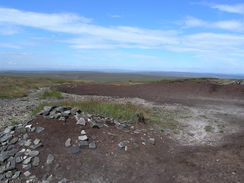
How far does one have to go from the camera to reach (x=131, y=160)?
814 cm

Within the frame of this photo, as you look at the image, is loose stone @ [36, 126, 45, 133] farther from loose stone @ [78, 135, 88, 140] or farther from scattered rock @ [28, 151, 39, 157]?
loose stone @ [78, 135, 88, 140]

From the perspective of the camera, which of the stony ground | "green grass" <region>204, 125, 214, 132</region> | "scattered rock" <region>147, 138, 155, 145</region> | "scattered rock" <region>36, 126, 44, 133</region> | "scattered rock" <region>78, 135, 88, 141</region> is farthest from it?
"green grass" <region>204, 125, 214, 132</region>

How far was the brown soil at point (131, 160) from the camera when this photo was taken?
24.1 feet

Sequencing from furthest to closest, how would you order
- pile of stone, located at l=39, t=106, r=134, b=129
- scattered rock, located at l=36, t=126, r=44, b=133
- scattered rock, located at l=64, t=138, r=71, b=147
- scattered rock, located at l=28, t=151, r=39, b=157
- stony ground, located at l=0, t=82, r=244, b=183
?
pile of stone, located at l=39, t=106, r=134, b=129 < scattered rock, located at l=36, t=126, r=44, b=133 < scattered rock, located at l=64, t=138, r=71, b=147 < scattered rock, located at l=28, t=151, r=39, b=157 < stony ground, located at l=0, t=82, r=244, b=183

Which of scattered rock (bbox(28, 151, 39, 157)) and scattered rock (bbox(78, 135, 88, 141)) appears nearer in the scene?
scattered rock (bbox(28, 151, 39, 157))

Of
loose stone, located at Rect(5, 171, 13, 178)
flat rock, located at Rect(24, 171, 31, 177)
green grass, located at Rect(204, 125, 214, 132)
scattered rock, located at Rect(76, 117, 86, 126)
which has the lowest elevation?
loose stone, located at Rect(5, 171, 13, 178)

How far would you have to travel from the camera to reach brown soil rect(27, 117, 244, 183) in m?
7.33

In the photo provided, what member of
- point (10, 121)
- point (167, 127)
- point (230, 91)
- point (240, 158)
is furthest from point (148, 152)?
point (230, 91)

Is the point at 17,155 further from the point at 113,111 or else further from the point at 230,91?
the point at 230,91

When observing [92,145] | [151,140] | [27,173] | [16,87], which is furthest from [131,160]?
[16,87]

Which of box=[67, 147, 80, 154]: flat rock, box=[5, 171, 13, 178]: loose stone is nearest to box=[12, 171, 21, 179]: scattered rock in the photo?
box=[5, 171, 13, 178]: loose stone

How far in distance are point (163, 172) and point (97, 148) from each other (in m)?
2.44

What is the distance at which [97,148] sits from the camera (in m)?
8.66

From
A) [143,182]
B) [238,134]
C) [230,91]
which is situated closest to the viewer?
[143,182]
